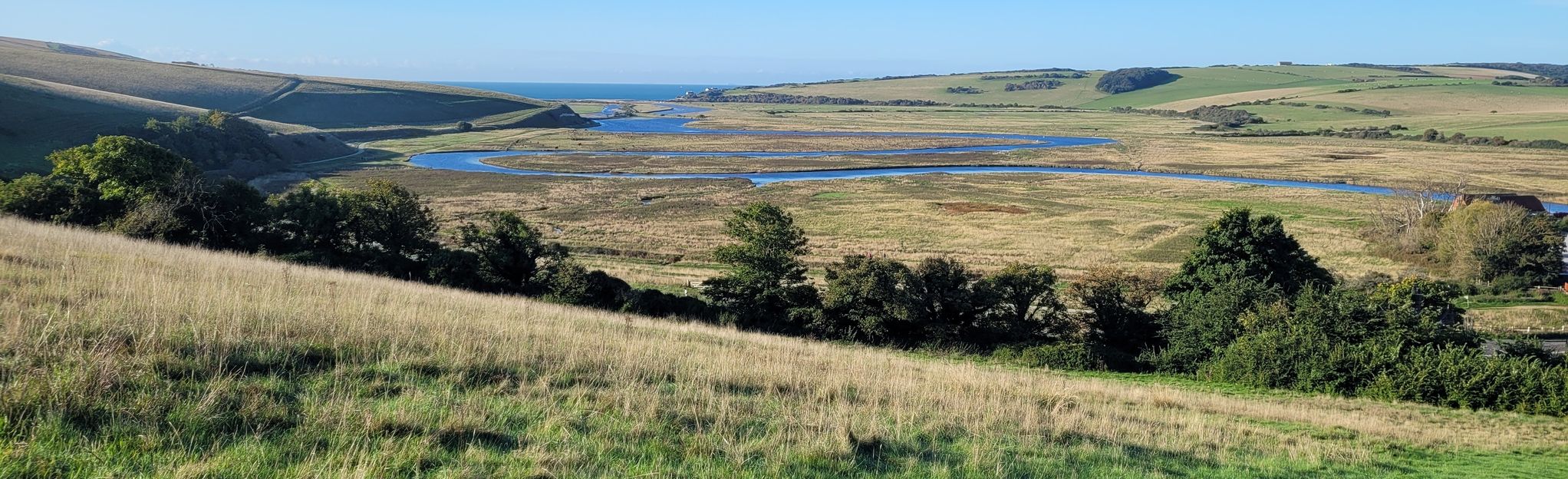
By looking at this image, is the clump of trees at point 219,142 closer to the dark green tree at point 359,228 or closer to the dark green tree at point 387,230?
the dark green tree at point 359,228

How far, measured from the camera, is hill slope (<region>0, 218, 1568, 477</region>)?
5.88 m

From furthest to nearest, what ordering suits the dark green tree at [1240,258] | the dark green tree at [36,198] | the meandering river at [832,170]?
the meandering river at [832,170] → the dark green tree at [1240,258] → the dark green tree at [36,198]

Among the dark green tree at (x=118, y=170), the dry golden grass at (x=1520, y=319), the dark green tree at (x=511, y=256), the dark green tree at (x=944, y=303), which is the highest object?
the dark green tree at (x=118, y=170)

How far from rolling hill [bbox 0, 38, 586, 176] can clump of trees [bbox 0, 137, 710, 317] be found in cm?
4337

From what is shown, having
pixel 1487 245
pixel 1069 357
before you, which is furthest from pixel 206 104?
pixel 1487 245

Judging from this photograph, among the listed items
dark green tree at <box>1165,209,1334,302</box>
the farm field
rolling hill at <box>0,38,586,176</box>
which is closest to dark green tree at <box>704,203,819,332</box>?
the farm field

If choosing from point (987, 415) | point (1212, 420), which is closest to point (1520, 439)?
point (1212, 420)

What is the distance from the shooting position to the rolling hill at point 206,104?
79.2 metres

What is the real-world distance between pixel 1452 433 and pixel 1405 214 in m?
48.4

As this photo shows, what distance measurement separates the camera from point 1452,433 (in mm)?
15555

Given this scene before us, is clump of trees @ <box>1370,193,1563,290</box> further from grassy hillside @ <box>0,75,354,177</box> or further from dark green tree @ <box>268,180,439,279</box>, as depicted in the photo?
grassy hillside @ <box>0,75,354,177</box>

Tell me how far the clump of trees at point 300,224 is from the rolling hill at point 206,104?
43.4 metres

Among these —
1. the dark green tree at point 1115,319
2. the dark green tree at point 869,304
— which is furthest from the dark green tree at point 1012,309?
the dark green tree at point 869,304

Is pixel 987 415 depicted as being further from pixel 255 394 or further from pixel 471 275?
pixel 471 275
